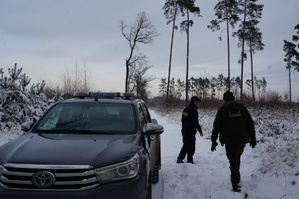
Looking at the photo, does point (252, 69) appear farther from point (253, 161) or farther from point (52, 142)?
point (52, 142)

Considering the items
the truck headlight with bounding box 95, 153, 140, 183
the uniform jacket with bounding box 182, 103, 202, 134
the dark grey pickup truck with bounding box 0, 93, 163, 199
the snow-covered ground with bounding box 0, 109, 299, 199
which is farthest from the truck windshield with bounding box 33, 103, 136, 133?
the uniform jacket with bounding box 182, 103, 202, 134

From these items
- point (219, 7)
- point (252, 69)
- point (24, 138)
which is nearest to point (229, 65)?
point (219, 7)

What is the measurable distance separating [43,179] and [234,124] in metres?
3.40

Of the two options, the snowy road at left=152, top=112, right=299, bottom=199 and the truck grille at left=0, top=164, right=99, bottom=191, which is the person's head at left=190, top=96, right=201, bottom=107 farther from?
the truck grille at left=0, top=164, right=99, bottom=191

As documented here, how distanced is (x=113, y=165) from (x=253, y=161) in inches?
209

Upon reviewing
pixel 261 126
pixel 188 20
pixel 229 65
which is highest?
pixel 188 20

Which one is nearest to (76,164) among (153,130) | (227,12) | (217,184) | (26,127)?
(153,130)

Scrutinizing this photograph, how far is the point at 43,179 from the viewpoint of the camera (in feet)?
8.04

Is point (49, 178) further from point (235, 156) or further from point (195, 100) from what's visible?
point (195, 100)

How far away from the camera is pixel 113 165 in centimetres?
265

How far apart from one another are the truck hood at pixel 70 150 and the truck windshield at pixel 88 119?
290 mm

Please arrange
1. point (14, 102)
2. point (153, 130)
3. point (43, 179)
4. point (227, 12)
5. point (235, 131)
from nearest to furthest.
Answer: point (43, 179) < point (153, 130) < point (235, 131) < point (14, 102) < point (227, 12)

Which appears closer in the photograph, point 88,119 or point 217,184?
point 88,119

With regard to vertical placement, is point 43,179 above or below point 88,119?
below
